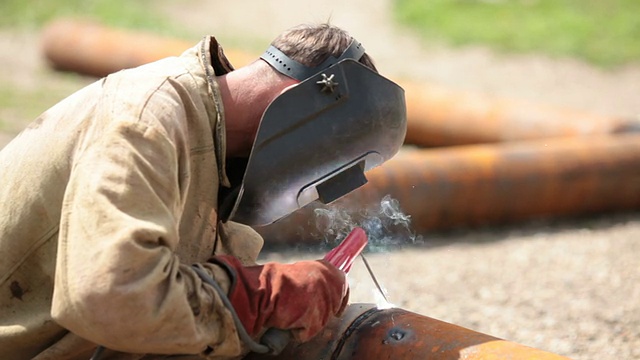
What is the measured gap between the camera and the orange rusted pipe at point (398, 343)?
2.70 m

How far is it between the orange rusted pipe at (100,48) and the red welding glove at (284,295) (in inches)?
240

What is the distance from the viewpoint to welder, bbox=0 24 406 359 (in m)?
2.24

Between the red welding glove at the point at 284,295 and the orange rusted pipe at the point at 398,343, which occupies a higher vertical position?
the red welding glove at the point at 284,295

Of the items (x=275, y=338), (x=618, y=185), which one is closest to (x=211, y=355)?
(x=275, y=338)

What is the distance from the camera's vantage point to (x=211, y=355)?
98.4 inches

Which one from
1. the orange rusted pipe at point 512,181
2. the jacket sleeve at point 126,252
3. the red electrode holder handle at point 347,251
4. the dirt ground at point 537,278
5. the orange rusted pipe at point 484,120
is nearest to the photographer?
the jacket sleeve at point 126,252

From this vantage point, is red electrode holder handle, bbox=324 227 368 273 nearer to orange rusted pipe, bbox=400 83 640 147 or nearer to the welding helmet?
the welding helmet

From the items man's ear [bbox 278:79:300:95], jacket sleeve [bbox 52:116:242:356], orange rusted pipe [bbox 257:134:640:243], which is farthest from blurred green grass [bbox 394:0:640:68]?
jacket sleeve [bbox 52:116:242:356]

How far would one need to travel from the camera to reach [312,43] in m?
2.68

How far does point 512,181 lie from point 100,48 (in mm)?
4986

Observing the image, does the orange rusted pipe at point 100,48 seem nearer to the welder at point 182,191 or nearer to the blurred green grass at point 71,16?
the blurred green grass at point 71,16

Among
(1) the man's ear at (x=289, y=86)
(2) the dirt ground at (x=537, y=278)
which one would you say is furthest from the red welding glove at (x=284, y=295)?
(2) the dirt ground at (x=537, y=278)

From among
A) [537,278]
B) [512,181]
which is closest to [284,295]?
[537,278]

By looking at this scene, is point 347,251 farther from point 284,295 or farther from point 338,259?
point 284,295
